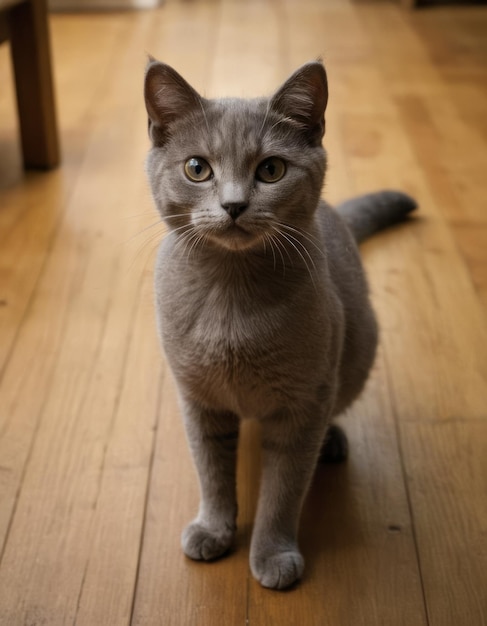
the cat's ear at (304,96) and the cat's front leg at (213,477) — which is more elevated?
the cat's ear at (304,96)

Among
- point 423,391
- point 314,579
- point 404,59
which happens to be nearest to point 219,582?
point 314,579

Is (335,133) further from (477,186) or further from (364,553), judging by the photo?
(364,553)

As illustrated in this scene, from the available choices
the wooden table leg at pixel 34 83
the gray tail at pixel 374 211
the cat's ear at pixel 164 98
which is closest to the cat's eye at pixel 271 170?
the cat's ear at pixel 164 98

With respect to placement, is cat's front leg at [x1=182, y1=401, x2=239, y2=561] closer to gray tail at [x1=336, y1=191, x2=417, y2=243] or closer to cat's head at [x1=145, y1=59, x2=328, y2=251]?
cat's head at [x1=145, y1=59, x2=328, y2=251]

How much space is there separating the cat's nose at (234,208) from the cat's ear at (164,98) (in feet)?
0.53

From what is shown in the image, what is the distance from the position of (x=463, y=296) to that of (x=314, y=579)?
2.90ft

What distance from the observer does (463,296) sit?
6.34 feet

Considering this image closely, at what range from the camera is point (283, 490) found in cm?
127

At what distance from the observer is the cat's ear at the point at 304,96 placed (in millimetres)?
1109

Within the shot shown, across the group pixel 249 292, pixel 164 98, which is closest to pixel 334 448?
pixel 249 292

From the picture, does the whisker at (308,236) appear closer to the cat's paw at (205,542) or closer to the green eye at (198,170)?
the green eye at (198,170)

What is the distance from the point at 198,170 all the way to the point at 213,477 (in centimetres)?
48

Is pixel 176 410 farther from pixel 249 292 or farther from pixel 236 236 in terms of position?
pixel 236 236

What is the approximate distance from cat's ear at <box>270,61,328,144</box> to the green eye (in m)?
0.12
